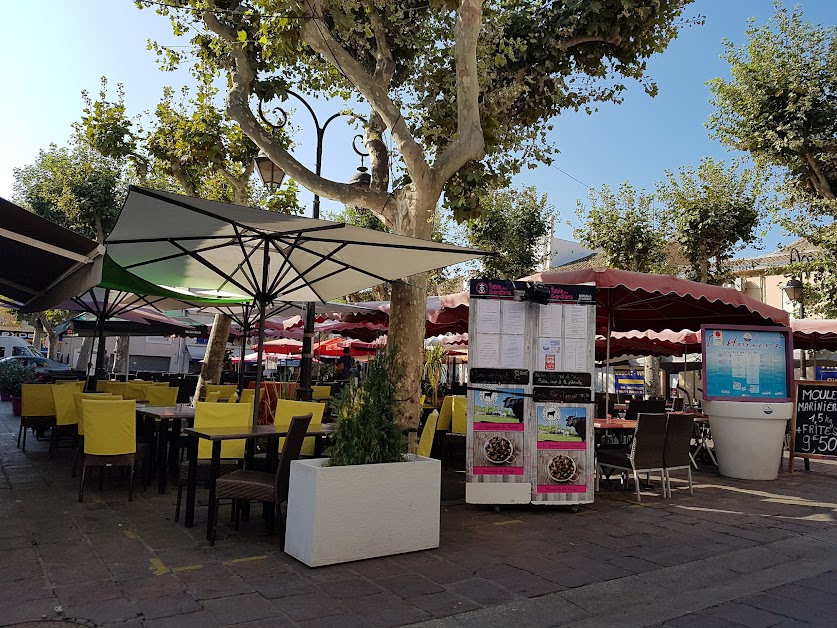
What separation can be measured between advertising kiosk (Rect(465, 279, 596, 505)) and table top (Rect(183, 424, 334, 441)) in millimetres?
1595

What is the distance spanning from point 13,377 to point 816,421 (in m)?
16.7

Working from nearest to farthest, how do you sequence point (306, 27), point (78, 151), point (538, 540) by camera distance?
point (538, 540), point (306, 27), point (78, 151)

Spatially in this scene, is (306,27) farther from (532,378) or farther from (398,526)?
(398,526)

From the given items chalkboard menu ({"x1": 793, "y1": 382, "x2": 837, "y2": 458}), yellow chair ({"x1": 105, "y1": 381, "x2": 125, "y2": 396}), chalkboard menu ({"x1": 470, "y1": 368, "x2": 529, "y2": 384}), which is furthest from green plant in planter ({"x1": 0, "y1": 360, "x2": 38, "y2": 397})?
chalkboard menu ({"x1": 793, "y1": 382, "x2": 837, "y2": 458})

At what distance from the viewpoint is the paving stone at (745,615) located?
12.0ft

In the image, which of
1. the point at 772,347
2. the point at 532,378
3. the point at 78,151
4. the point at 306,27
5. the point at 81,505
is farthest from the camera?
the point at 78,151

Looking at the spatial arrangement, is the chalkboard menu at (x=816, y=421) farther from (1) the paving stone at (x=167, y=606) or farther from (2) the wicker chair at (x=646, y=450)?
(1) the paving stone at (x=167, y=606)

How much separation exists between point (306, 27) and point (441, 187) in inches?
90.8

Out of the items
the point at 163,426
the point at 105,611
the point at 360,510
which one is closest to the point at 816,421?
the point at 360,510

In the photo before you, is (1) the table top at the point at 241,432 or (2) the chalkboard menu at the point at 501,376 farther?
(2) the chalkboard menu at the point at 501,376

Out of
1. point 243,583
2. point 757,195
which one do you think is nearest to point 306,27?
point 243,583

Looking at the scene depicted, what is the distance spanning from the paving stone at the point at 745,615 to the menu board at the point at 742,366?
210 inches

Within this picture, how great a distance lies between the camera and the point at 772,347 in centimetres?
897

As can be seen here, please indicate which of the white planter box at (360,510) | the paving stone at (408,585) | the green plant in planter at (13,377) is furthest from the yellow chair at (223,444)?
the green plant in planter at (13,377)
